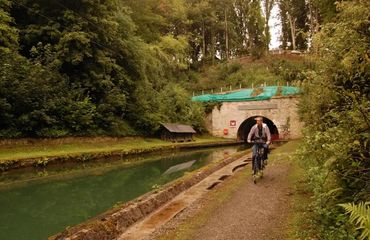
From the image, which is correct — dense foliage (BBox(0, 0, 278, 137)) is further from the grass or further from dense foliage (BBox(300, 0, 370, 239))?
dense foliage (BBox(300, 0, 370, 239))

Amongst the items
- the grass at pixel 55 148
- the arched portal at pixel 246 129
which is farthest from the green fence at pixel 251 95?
the grass at pixel 55 148

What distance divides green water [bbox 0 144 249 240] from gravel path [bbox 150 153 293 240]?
2.40 m

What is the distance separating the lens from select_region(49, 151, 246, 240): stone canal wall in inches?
170

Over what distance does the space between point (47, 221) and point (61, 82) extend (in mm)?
13613

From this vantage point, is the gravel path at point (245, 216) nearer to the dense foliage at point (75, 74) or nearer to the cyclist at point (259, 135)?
the cyclist at point (259, 135)

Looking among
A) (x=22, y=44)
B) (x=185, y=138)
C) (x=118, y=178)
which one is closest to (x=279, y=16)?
(x=185, y=138)

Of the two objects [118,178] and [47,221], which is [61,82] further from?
[47,221]

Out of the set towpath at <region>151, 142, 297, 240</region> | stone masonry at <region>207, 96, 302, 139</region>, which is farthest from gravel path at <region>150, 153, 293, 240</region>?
stone masonry at <region>207, 96, 302, 139</region>

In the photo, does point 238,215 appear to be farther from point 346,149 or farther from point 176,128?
point 176,128

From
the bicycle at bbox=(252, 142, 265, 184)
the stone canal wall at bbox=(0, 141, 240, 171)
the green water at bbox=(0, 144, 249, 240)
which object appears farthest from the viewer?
the stone canal wall at bbox=(0, 141, 240, 171)

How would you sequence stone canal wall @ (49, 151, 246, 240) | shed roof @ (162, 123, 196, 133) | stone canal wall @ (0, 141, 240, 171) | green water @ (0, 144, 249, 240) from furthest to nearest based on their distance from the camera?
shed roof @ (162, 123, 196, 133) → stone canal wall @ (0, 141, 240, 171) → green water @ (0, 144, 249, 240) → stone canal wall @ (49, 151, 246, 240)

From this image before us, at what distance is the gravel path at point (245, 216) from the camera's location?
448 cm

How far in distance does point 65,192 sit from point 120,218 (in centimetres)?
515

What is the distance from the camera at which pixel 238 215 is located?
530 centimetres
